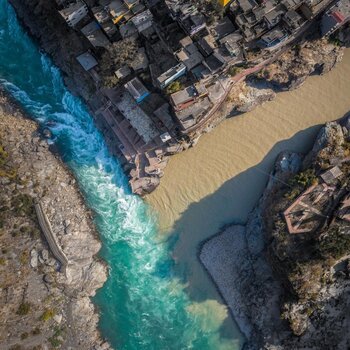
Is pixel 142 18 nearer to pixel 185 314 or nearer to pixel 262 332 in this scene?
pixel 185 314

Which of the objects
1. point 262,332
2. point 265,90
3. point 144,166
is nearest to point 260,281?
point 262,332

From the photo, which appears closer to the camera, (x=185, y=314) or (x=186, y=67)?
(x=186, y=67)

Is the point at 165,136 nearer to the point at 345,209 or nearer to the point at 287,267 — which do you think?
the point at 287,267

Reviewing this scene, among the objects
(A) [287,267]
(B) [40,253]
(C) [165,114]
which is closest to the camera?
(A) [287,267]

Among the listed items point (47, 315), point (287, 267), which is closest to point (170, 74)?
point (287, 267)

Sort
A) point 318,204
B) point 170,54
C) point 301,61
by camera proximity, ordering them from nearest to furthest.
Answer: point 170,54, point 318,204, point 301,61
